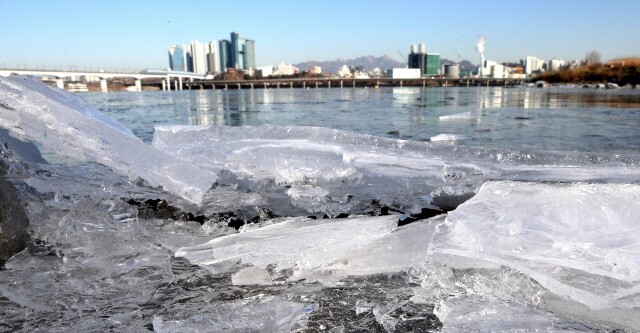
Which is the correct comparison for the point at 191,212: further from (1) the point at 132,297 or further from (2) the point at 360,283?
(2) the point at 360,283

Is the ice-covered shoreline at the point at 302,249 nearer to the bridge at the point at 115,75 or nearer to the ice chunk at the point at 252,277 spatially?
the ice chunk at the point at 252,277

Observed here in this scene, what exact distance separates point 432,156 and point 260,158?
5.20ft

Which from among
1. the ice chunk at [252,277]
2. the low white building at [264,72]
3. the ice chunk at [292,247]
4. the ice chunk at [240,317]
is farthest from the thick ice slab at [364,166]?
the low white building at [264,72]

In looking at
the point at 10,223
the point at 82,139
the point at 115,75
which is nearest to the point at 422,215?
the point at 82,139

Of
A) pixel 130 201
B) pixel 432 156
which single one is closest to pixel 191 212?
pixel 130 201

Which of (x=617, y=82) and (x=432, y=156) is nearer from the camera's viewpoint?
→ (x=432, y=156)

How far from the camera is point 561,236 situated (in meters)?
1.93

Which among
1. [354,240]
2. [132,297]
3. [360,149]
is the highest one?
[360,149]

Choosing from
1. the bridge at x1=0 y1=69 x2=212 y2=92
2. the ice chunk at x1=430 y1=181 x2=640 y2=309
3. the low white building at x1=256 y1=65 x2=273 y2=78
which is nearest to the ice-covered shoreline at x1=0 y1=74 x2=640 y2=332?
the ice chunk at x1=430 y1=181 x2=640 y2=309

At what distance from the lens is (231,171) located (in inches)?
146

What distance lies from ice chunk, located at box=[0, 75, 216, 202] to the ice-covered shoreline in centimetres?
1

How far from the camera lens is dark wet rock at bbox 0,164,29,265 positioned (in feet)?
7.56

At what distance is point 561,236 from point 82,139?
284cm

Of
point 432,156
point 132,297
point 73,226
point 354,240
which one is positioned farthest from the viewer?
point 432,156
